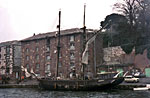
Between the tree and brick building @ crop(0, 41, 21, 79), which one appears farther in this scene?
brick building @ crop(0, 41, 21, 79)

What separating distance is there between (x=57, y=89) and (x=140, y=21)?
28397mm

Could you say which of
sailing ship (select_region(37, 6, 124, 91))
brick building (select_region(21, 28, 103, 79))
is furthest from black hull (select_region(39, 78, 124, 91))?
brick building (select_region(21, 28, 103, 79))

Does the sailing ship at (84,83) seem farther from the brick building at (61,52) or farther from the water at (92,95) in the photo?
the brick building at (61,52)

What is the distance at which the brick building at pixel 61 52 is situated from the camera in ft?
222

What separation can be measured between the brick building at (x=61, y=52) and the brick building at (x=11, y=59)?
10.9 feet

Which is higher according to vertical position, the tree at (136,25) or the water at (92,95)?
the tree at (136,25)

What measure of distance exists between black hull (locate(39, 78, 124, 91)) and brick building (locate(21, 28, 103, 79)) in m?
15.3

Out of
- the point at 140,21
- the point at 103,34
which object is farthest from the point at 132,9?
the point at 103,34

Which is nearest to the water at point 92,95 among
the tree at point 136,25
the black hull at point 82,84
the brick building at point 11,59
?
the black hull at point 82,84

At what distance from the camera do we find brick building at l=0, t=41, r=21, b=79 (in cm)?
8004

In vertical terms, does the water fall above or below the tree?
below

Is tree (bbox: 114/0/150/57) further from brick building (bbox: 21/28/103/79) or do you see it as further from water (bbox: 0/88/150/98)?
water (bbox: 0/88/150/98)

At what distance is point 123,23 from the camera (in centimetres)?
6875

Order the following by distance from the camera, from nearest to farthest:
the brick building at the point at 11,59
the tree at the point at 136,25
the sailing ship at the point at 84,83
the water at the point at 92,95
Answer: the water at the point at 92,95 < the sailing ship at the point at 84,83 < the tree at the point at 136,25 < the brick building at the point at 11,59
